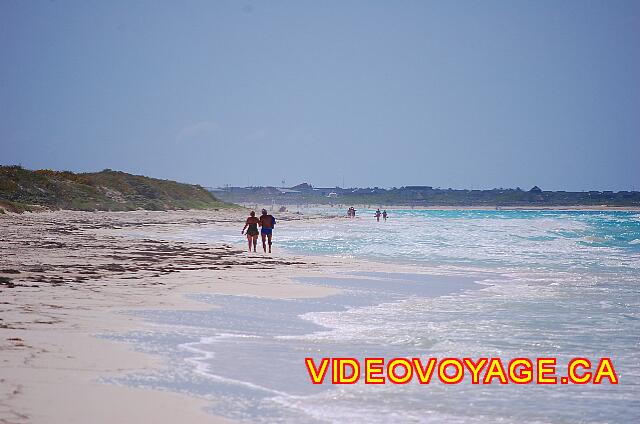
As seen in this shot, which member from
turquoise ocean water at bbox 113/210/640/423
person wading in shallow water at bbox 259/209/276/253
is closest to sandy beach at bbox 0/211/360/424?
turquoise ocean water at bbox 113/210/640/423

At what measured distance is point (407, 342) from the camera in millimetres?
7902

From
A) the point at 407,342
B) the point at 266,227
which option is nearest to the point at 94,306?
the point at 407,342

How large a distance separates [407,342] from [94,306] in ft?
14.9

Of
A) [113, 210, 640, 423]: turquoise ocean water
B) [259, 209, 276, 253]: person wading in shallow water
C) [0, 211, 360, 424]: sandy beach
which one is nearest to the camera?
[0, 211, 360, 424]: sandy beach

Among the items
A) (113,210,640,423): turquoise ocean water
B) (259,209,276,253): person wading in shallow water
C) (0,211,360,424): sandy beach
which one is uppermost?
(259,209,276,253): person wading in shallow water

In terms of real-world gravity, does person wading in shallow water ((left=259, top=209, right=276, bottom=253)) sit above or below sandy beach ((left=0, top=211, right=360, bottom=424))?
above

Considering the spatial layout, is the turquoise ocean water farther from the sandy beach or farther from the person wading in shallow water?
the person wading in shallow water

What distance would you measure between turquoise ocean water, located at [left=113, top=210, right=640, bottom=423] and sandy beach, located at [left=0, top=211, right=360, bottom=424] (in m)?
0.43

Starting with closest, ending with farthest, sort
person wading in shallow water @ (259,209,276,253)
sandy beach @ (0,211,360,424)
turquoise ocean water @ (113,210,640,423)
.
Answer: sandy beach @ (0,211,360,424) → turquoise ocean water @ (113,210,640,423) → person wading in shallow water @ (259,209,276,253)

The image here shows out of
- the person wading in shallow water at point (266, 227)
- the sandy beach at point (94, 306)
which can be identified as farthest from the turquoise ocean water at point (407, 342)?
the person wading in shallow water at point (266, 227)

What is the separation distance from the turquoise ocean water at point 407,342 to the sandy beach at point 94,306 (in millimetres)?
435

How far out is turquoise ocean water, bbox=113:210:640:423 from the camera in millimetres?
5441

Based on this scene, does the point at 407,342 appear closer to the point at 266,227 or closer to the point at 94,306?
the point at 94,306

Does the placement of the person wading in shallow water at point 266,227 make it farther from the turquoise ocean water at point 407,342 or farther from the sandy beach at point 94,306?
the turquoise ocean water at point 407,342
